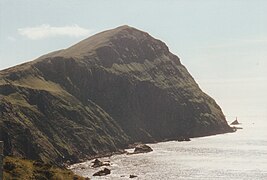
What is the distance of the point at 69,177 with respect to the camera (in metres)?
111

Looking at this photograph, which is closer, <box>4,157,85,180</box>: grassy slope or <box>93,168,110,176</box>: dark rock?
<box>4,157,85,180</box>: grassy slope

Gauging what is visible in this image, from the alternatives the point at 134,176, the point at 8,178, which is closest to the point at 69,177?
the point at 8,178

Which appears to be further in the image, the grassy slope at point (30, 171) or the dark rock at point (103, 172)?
the dark rock at point (103, 172)

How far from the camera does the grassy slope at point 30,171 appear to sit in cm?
9931

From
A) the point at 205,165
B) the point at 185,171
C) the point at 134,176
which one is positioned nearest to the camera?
the point at 134,176

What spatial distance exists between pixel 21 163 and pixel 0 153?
7316 cm

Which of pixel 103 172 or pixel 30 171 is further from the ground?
pixel 30 171

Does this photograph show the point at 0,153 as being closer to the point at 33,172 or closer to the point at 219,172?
the point at 33,172

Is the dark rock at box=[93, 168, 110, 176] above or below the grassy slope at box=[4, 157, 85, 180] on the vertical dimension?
below

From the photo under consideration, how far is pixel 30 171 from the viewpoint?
10306 centimetres

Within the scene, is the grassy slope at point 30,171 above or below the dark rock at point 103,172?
above

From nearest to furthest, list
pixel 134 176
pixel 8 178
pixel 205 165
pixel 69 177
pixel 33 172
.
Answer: pixel 8 178
pixel 33 172
pixel 69 177
pixel 134 176
pixel 205 165

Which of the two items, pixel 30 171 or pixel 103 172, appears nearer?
pixel 30 171

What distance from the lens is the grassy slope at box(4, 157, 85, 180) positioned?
99312 millimetres
